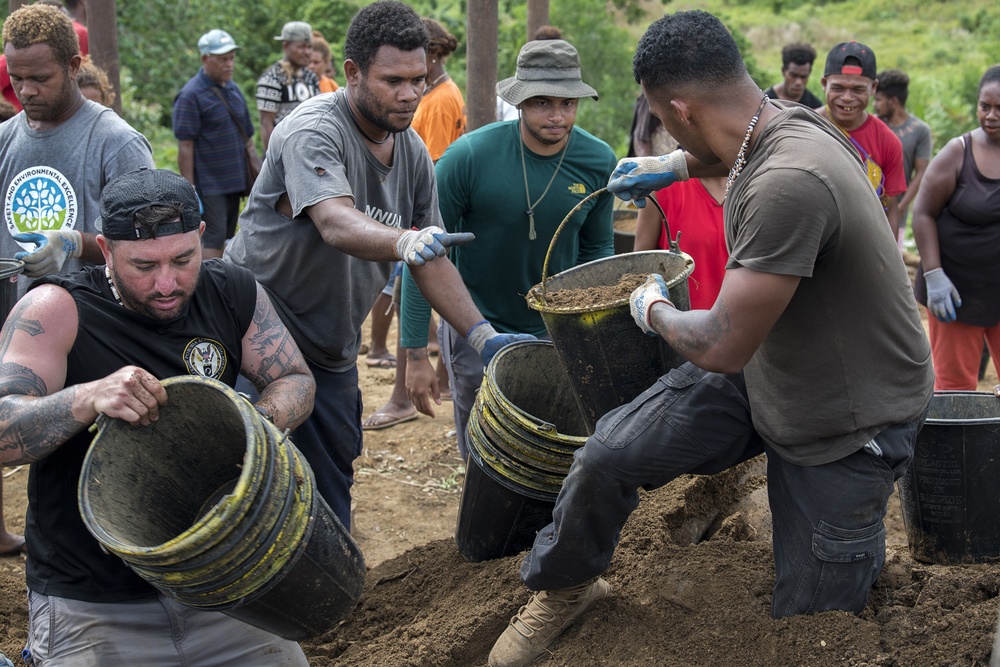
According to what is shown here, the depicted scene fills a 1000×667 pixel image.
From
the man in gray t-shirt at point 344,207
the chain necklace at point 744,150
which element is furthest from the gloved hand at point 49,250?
the chain necklace at point 744,150

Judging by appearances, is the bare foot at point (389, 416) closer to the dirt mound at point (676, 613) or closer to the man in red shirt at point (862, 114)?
the dirt mound at point (676, 613)

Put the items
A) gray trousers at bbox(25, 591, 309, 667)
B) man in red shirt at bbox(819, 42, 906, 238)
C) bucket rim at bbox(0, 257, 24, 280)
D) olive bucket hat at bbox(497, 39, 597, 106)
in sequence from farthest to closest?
man in red shirt at bbox(819, 42, 906, 238) → olive bucket hat at bbox(497, 39, 597, 106) → bucket rim at bbox(0, 257, 24, 280) → gray trousers at bbox(25, 591, 309, 667)

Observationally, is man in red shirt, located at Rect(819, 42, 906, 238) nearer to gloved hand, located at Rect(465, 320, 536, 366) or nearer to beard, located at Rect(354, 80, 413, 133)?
gloved hand, located at Rect(465, 320, 536, 366)

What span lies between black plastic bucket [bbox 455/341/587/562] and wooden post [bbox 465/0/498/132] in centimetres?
301

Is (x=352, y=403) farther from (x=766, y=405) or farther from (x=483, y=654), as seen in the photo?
(x=766, y=405)

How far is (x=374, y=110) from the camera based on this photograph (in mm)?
3828

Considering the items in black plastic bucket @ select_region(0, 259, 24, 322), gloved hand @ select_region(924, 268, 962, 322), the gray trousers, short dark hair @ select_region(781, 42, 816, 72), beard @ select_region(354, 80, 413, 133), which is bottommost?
the gray trousers

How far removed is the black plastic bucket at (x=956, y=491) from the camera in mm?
3615

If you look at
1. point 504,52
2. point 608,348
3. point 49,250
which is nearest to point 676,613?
point 608,348

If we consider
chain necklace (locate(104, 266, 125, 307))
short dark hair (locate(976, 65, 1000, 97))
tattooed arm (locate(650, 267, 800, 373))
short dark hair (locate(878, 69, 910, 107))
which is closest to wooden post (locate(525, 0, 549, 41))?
short dark hair (locate(878, 69, 910, 107))

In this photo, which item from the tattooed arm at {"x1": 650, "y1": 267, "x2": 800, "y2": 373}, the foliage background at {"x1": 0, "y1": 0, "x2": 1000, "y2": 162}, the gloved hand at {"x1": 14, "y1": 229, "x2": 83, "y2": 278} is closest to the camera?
the tattooed arm at {"x1": 650, "y1": 267, "x2": 800, "y2": 373}

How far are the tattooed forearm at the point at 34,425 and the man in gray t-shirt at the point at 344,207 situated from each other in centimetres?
116

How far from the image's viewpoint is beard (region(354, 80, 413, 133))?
382 centimetres

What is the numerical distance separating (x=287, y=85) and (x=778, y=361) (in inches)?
277
